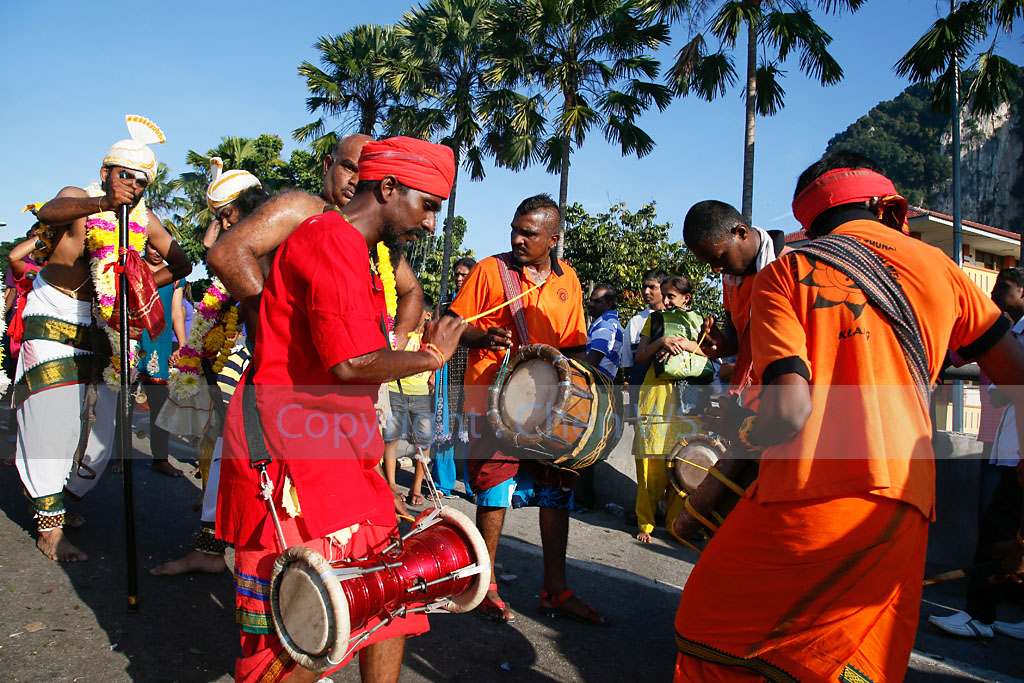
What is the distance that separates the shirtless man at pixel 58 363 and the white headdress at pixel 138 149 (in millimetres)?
431

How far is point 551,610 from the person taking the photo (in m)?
4.04

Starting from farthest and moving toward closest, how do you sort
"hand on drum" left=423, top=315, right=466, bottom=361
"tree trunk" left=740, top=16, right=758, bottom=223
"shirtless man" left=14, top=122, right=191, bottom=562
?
"tree trunk" left=740, top=16, right=758, bottom=223 < "shirtless man" left=14, top=122, right=191, bottom=562 < "hand on drum" left=423, top=315, right=466, bottom=361

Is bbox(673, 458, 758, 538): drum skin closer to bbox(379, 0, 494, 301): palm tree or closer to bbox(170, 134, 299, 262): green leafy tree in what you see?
bbox(379, 0, 494, 301): palm tree

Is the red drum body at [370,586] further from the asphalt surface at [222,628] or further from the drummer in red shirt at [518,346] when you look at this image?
the drummer in red shirt at [518,346]

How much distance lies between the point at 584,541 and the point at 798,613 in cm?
370

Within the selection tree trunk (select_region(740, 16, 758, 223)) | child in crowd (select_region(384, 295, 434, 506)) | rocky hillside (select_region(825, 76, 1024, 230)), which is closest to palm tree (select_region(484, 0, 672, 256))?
tree trunk (select_region(740, 16, 758, 223))

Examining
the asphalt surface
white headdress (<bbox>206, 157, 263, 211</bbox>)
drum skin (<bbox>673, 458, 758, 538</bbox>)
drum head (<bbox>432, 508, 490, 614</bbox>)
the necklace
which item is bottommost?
the asphalt surface

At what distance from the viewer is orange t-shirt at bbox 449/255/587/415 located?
432 centimetres

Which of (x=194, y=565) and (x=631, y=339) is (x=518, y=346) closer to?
(x=194, y=565)

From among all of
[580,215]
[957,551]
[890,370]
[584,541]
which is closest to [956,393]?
[957,551]

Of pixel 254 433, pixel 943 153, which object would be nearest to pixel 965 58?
pixel 254 433

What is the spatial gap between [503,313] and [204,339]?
185 cm

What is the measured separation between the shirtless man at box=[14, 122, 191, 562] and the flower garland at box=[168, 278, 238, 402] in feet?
1.07

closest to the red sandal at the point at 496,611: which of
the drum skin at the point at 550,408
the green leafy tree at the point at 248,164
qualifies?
the drum skin at the point at 550,408
